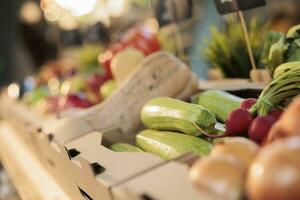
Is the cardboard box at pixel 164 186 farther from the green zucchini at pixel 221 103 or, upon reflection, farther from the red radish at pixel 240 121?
the green zucchini at pixel 221 103

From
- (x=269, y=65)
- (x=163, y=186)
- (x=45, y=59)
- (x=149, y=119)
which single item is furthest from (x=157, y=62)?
(x=45, y=59)

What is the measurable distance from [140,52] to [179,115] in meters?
0.83

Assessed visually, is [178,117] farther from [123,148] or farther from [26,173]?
[26,173]

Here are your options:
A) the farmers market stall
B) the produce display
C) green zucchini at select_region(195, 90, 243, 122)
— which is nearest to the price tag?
the farmers market stall

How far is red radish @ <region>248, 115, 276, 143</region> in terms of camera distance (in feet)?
2.55

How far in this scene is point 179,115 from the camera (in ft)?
3.70

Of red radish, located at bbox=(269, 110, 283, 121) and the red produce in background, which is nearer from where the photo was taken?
red radish, located at bbox=(269, 110, 283, 121)

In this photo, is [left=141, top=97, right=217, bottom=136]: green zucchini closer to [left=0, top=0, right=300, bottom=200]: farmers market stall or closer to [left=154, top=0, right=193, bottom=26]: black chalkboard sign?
[left=0, top=0, right=300, bottom=200]: farmers market stall

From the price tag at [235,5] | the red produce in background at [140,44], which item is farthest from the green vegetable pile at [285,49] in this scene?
the red produce in background at [140,44]

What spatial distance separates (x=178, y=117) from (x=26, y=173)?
114cm

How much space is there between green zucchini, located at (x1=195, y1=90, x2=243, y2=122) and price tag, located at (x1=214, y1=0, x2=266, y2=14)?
265 millimetres

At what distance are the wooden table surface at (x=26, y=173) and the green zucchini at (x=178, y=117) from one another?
43 centimetres

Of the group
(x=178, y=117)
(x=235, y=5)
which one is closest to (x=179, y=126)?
(x=178, y=117)

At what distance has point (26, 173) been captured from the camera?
79.3 inches
